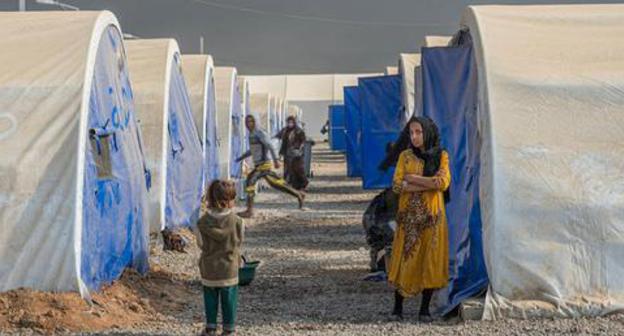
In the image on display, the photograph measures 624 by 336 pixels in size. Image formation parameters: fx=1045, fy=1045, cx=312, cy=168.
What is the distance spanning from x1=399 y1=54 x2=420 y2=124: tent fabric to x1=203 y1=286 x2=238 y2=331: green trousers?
11.1 meters

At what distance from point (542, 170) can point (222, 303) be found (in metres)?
2.63

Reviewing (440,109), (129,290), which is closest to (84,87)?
(129,290)

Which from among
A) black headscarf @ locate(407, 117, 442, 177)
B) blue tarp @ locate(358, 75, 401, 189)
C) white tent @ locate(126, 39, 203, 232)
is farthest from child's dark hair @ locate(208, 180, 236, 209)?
blue tarp @ locate(358, 75, 401, 189)

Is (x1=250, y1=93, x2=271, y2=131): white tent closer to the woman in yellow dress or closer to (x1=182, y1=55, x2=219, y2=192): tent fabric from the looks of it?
(x1=182, y1=55, x2=219, y2=192): tent fabric

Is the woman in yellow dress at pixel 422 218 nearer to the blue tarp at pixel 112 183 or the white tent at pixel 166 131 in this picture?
the blue tarp at pixel 112 183

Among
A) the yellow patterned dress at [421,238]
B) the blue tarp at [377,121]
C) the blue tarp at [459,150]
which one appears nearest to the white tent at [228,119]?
the blue tarp at [377,121]

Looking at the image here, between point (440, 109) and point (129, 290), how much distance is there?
3349 millimetres

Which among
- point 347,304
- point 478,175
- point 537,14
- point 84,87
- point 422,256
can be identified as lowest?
point 347,304

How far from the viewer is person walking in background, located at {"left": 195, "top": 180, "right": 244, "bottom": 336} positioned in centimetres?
711

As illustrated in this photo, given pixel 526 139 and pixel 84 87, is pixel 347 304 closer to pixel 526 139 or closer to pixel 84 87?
pixel 526 139

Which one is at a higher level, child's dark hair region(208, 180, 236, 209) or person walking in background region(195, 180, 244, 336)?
child's dark hair region(208, 180, 236, 209)

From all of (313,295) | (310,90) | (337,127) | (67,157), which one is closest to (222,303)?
(67,157)

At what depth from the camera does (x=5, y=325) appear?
24.1ft

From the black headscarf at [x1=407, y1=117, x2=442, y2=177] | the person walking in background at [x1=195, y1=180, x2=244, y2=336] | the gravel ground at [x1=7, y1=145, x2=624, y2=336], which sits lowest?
the gravel ground at [x1=7, y1=145, x2=624, y2=336]
